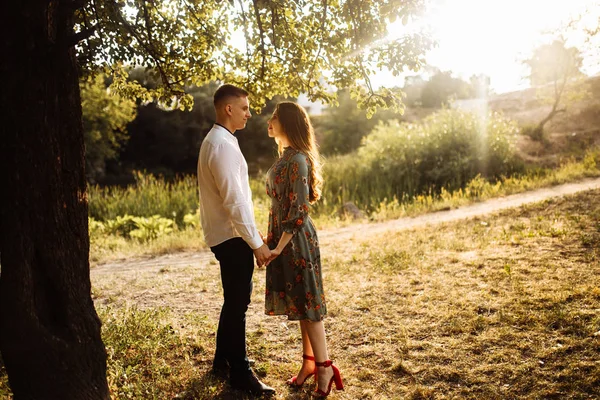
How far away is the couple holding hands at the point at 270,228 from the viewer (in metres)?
3.15

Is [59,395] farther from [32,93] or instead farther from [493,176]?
[493,176]

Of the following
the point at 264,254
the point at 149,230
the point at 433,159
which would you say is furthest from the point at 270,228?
the point at 433,159

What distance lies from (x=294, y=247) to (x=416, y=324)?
6.39 ft

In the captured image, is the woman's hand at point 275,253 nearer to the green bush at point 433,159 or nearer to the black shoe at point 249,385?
the black shoe at point 249,385

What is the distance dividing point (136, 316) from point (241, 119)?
8.25ft

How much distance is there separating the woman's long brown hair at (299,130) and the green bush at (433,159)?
12.6 m

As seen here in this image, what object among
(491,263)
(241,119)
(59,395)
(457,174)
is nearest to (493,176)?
(457,174)

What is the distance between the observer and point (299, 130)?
3.33 meters

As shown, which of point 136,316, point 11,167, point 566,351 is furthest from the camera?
point 136,316

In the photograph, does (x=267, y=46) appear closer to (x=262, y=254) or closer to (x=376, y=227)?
(x=262, y=254)

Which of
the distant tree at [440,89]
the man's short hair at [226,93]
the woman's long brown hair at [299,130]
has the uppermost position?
the distant tree at [440,89]

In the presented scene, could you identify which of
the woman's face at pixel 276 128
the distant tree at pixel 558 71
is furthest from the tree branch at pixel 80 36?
the distant tree at pixel 558 71

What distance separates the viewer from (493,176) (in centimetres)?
1728

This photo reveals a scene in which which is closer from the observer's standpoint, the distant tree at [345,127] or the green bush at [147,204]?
the green bush at [147,204]
